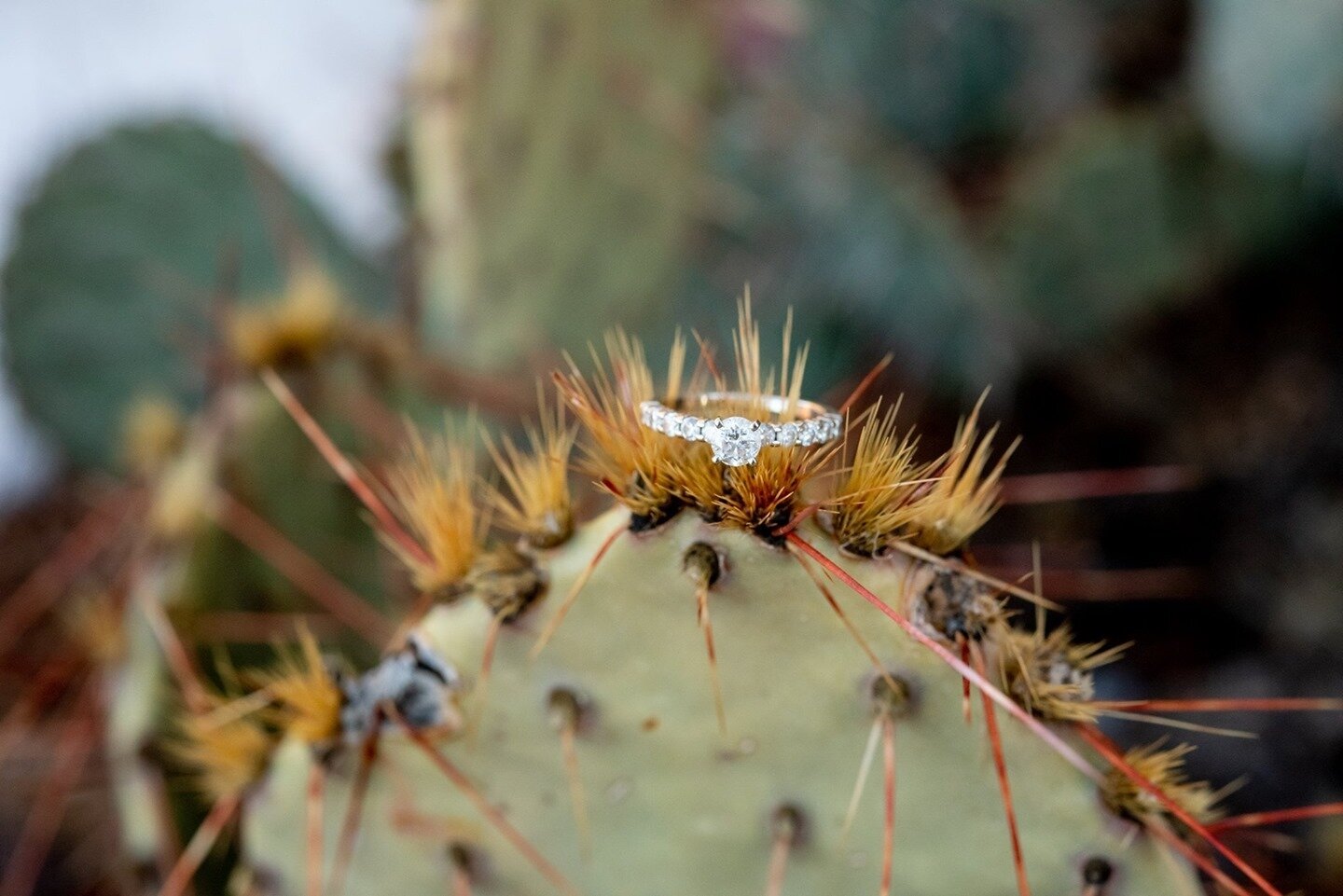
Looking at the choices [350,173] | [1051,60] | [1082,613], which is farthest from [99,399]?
[1051,60]

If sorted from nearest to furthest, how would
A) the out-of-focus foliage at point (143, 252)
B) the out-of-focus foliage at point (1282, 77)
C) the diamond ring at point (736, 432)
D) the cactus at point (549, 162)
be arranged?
the diamond ring at point (736, 432) < the cactus at point (549, 162) < the out-of-focus foliage at point (1282, 77) < the out-of-focus foliage at point (143, 252)

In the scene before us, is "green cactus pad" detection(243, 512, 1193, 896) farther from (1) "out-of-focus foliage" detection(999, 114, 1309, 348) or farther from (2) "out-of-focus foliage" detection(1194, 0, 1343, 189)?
(1) "out-of-focus foliage" detection(999, 114, 1309, 348)

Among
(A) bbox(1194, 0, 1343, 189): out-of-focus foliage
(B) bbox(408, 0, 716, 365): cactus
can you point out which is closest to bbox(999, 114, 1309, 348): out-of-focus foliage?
(A) bbox(1194, 0, 1343, 189): out-of-focus foliage

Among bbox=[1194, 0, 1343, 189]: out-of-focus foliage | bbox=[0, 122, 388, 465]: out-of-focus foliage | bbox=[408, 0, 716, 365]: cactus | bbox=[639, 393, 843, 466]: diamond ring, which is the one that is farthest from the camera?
bbox=[0, 122, 388, 465]: out-of-focus foliage

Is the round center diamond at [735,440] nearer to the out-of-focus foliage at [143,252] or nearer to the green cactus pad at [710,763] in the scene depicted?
the green cactus pad at [710,763]

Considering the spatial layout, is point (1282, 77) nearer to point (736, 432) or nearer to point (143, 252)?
point (736, 432)

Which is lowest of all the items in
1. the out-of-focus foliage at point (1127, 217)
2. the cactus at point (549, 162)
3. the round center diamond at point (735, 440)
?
the round center diamond at point (735, 440)

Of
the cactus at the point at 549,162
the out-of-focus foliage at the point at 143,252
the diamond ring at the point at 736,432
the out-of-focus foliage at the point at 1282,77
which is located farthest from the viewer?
the out-of-focus foliage at the point at 143,252

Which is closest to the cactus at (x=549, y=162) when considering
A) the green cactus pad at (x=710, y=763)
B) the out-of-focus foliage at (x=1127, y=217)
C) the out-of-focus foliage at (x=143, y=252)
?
the out-of-focus foliage at (x=143, y=252)
